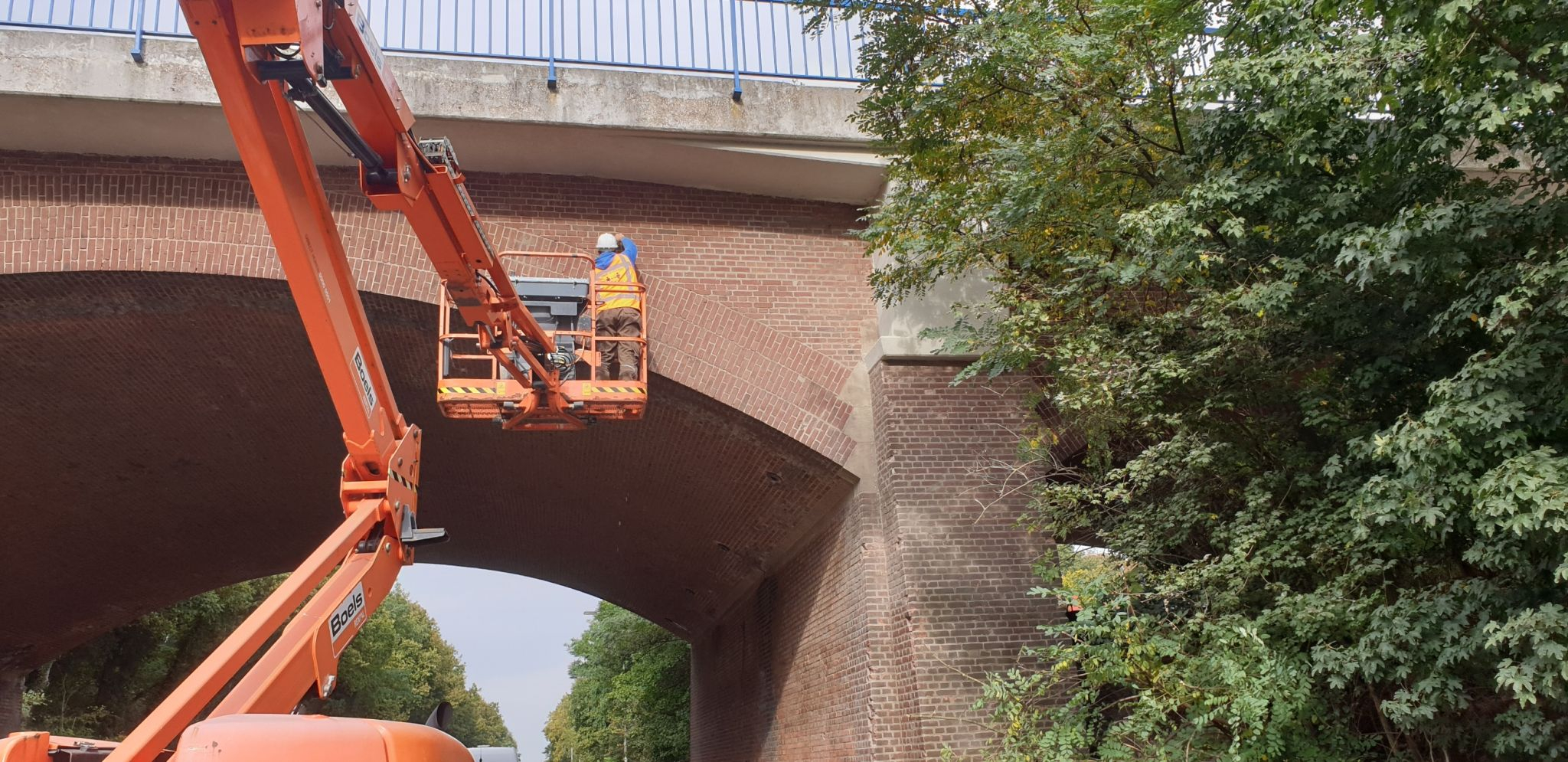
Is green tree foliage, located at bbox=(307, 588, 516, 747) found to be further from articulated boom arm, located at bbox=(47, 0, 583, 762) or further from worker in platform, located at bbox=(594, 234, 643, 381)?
articulated boom arm, located at bbox=(47, 0, 583, 762)

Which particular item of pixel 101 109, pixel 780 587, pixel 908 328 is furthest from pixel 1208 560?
pixel 101 109

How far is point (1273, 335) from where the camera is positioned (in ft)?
26.8

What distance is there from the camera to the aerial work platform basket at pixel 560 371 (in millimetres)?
9359

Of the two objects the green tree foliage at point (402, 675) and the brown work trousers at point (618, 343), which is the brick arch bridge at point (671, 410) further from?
the green tree foliage at point (402, 675)

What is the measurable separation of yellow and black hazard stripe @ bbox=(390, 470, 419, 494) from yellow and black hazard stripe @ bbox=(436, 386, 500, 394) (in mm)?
2749

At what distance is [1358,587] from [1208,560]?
1.03m

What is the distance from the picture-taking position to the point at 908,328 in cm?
1112

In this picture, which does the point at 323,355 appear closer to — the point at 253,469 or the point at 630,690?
the point at 253,469

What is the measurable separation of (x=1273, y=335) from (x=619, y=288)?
18.3ft

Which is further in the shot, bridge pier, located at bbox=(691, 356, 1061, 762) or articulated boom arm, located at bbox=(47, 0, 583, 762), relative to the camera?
bridge pier, located at bbox=(691, 356, 1061, 762)

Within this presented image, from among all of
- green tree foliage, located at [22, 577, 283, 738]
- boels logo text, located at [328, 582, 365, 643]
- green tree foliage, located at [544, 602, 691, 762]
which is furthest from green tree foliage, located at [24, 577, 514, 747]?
boels logo text, located at [328, 582, 365, 643]

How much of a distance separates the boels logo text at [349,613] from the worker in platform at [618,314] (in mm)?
4860

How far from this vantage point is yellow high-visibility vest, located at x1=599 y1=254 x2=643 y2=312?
1053cm

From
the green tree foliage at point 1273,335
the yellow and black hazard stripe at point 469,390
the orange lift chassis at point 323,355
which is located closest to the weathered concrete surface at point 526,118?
the green tree foliage at point 1273,335
